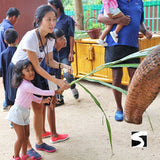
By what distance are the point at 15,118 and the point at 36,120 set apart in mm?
308

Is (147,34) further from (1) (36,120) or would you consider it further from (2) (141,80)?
(2) (141,80)

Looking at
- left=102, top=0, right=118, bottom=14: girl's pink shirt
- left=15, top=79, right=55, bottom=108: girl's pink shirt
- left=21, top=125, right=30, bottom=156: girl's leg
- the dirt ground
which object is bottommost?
the dirt ground

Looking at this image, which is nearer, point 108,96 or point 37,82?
point 37,82

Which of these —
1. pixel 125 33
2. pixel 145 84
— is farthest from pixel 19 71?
pixel 145 84

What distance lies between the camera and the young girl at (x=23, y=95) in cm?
251

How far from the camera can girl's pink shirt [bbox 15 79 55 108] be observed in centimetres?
251

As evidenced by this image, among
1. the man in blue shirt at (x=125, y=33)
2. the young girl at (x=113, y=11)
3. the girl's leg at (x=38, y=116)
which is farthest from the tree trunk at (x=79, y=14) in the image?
the girl's leg at (x=38, y=116)

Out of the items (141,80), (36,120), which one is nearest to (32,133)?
(36,120)

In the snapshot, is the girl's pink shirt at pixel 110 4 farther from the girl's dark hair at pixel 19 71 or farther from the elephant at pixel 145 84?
the elephant at pixel 145 84

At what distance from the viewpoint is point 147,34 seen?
383 centimetres

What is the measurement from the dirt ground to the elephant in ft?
6.87

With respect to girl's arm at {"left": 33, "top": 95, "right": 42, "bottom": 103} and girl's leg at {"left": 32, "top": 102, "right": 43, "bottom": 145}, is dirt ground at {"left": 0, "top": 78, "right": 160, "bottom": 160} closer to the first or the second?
girl's leg at {"left": 32, "top": 102, "right": 43, "bottom": 145}

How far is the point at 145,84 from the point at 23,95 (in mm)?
1962

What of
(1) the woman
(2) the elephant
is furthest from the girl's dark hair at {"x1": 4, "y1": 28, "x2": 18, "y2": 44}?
(2) the elephant
